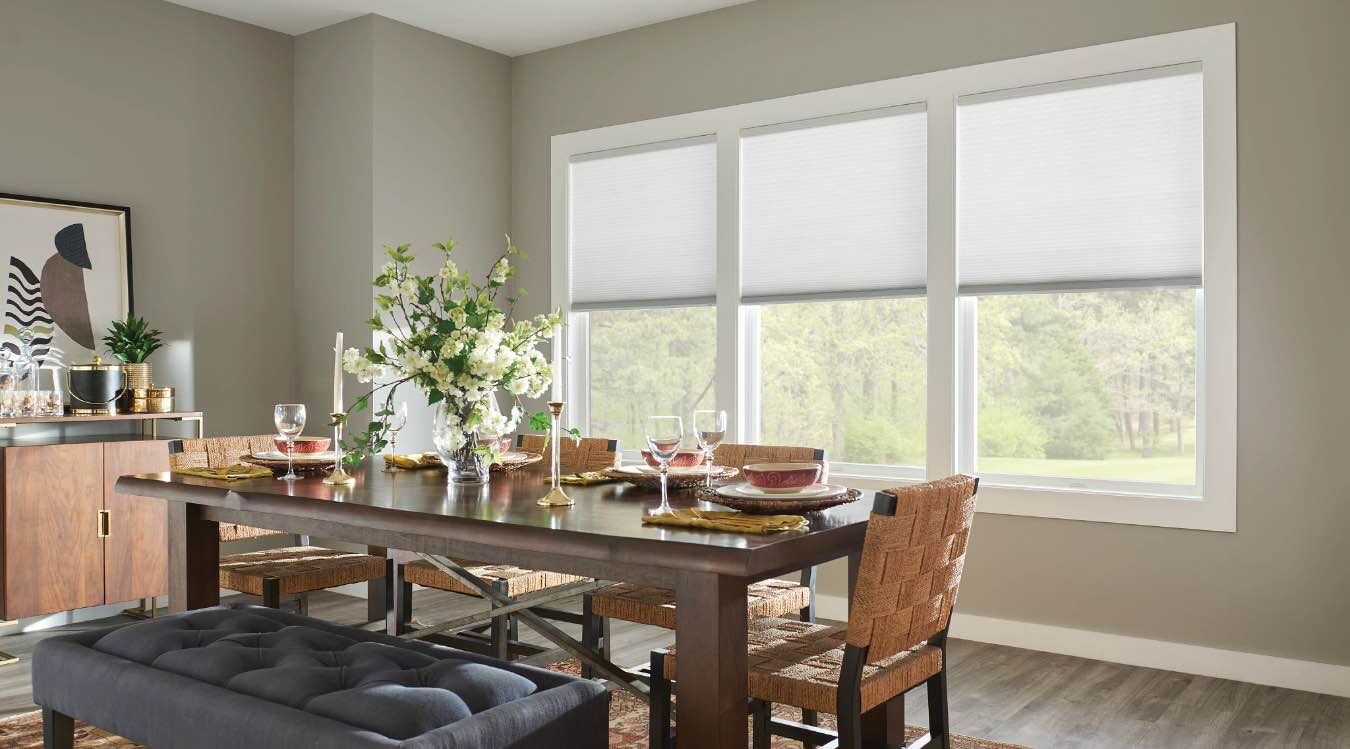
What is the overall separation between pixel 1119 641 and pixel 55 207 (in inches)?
184

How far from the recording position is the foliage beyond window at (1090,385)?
13.6 feet

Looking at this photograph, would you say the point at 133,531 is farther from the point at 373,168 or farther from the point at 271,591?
the point at 373,168

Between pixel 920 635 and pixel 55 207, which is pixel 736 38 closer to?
pixel 55 207

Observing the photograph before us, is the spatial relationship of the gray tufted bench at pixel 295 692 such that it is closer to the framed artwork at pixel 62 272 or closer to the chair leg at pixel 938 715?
the chair leg at pixel 938 715

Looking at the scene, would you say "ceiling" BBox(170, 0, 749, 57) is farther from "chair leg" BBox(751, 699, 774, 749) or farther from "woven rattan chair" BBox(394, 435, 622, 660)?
"chair leg" BBox(751, 699, 774, 749)

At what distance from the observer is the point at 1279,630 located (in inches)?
152

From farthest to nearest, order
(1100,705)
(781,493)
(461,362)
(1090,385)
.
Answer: (1090,385)
(1100,705)
(461,362)
(781,493)

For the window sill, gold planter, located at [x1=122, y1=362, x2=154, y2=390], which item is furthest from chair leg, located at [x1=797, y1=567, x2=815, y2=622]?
gold planter, located at [x1=122, y1=362, x2=154, y2=390]

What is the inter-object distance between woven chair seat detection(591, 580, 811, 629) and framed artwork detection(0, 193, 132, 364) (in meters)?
2.95

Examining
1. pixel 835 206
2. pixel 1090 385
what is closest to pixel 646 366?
pixel 835 206

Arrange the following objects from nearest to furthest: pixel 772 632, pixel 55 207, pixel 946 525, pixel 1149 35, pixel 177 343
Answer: pixel 946 525, pixel 772 632, pixel 1149 35, pixel 55 207, pixel 177 343

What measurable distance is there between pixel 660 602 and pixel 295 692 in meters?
1.07

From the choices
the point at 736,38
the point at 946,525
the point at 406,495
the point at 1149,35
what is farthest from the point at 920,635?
the point at 736,38

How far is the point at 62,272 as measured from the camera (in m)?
4.64
